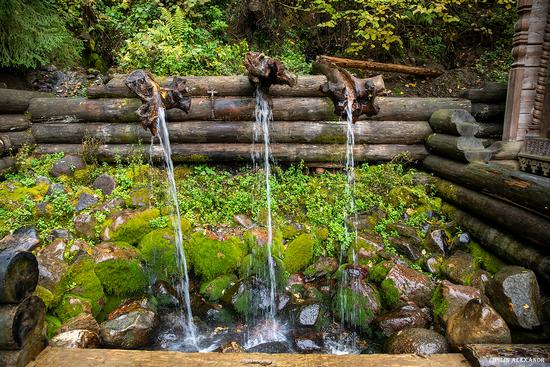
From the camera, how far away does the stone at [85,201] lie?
564 cm

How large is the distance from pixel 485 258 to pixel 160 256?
5.03 meters

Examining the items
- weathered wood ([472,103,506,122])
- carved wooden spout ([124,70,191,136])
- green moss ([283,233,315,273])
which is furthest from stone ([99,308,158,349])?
weathered wood ([472,103,506,122])

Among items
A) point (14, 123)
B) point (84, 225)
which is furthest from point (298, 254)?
A: point (14, 123)

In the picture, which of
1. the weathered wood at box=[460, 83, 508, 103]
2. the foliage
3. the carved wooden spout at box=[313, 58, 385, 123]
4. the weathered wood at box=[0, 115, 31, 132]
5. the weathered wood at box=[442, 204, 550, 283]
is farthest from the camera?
the weathered wood at box=[460, 83, 508, 103]

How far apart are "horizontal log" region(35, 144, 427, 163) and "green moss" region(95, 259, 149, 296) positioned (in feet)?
8.60

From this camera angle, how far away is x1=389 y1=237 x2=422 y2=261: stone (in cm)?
546

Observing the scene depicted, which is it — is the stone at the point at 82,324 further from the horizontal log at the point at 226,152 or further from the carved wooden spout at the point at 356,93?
the carved wooden spout at the point at 356,93

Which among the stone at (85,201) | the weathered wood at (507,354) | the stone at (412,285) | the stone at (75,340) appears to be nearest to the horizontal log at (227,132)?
the stone at (85,201)

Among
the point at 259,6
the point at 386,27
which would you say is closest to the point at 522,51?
the point at 386,27

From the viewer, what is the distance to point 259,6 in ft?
32.0

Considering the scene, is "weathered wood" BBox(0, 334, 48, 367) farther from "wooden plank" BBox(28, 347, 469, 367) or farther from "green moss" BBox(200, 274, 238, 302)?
"green moss" BBox(200, 274, 238, 302)

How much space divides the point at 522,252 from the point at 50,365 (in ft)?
19.0

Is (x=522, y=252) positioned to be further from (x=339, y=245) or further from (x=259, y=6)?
(x=259, y=6)

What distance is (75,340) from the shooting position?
3766 mm
